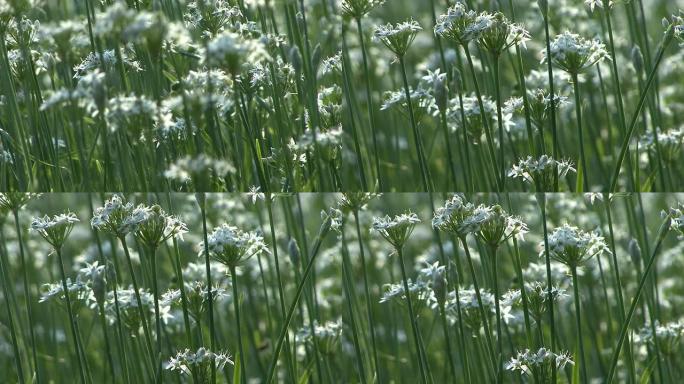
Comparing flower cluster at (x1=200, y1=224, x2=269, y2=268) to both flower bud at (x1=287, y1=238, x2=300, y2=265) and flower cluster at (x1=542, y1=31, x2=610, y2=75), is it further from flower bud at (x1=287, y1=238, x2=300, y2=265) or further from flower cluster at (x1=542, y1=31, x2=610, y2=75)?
flower cluster at (x1=542, y1=31, x2=610, y2=75)

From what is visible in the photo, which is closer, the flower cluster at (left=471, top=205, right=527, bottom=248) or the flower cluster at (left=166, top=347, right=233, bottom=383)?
the flower cluster at (left=471, top=205, right=527, bottom=248)

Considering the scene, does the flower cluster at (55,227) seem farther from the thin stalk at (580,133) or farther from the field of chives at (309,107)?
the thin stalk at (580,133)

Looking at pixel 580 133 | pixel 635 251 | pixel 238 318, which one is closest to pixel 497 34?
pixel 580 133

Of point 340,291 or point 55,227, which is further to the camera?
point 340,291

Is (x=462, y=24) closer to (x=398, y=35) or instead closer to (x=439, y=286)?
(x=398, y=35)

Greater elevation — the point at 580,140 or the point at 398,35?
the point at 398,35

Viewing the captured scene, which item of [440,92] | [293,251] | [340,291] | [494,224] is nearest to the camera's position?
[494,224]

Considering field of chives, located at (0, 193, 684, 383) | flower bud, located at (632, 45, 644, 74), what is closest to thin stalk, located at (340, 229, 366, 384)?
field of chives, located at (0, 193, 684, 383)

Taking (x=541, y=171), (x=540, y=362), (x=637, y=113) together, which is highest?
(x=637, y=113)

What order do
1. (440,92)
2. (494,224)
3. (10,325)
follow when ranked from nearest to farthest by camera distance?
(494,224)
(440,92)
(10,325)

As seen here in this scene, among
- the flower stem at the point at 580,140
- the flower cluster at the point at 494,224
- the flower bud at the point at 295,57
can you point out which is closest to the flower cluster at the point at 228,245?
the flower bud at the point at 295,57

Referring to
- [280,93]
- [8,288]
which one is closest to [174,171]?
[280,93]
